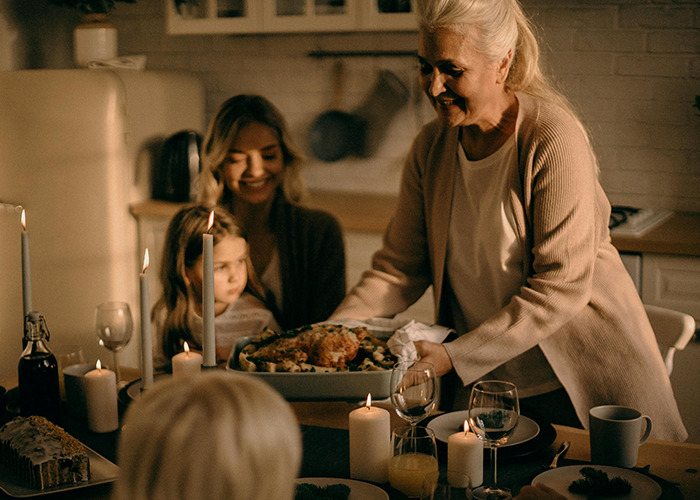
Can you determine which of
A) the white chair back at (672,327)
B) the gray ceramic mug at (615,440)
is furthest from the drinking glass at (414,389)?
the white chair back at (672,327)

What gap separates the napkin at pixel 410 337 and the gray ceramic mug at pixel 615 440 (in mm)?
300

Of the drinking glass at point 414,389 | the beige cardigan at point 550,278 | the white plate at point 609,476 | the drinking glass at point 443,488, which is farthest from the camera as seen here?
the beige cardigan at point 550,278

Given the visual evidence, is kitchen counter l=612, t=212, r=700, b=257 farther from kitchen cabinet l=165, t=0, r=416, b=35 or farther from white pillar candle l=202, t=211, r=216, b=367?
white pillar candle l=202, t=211, r=216, b=367

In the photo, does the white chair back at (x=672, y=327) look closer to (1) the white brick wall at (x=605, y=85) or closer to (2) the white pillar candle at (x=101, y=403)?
(2) the white pillar candle at (x=101, y=403)

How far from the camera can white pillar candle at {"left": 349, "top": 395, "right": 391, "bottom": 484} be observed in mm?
1080

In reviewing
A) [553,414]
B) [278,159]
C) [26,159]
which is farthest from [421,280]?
[26,159]

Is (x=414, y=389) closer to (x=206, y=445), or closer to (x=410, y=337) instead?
(x=410, y=337)

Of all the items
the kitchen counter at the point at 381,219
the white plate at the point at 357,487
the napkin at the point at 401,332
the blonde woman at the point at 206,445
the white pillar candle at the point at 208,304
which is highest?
the blonde woman at the point at 206,445

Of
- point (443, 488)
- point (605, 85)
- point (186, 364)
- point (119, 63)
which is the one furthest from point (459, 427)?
point (119, 63)

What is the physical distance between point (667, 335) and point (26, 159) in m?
2.30

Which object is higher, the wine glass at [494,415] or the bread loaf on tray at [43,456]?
the wine glass at [494,415]

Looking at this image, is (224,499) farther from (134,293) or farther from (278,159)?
(134,293)

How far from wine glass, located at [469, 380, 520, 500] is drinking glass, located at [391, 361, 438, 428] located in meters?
0.07

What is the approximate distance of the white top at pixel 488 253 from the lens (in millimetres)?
1587
